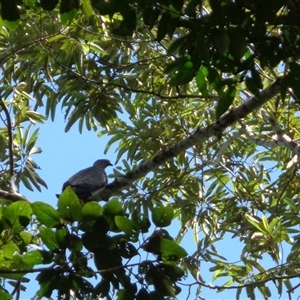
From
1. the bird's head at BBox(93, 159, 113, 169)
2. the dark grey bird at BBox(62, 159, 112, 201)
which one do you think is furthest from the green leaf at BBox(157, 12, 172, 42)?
the bird's head at BBox(93, 159, 113, 169)

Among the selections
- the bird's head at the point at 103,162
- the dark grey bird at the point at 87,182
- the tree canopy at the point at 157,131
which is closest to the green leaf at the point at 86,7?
the tree canopy at the point at 157,131

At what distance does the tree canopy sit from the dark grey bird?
0.29 metres

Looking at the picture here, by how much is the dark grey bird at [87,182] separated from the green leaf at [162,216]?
146 inches

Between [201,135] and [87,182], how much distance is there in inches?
102

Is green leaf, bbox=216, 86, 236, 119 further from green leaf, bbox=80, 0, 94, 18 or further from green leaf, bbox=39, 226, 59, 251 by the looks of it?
green leaf, bbox=39, 226, 59, 251

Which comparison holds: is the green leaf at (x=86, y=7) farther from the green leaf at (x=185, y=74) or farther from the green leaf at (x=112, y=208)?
the green leaf at (x=112, y=208)

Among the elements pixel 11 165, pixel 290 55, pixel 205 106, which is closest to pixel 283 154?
pixel 205 106

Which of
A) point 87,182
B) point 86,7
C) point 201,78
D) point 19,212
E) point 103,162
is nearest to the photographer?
point 19,212

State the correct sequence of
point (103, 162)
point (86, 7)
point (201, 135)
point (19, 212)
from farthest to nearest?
point (103, 162) → point (201, 135) → point (86, 7) → point (19, 212)

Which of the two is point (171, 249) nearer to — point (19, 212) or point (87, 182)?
point (19, 212)

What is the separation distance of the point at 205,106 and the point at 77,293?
359cm

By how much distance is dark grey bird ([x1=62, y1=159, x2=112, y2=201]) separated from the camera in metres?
7.54

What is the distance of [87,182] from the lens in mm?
7816

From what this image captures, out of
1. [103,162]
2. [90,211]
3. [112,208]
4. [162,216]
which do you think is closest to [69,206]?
[90,211]
